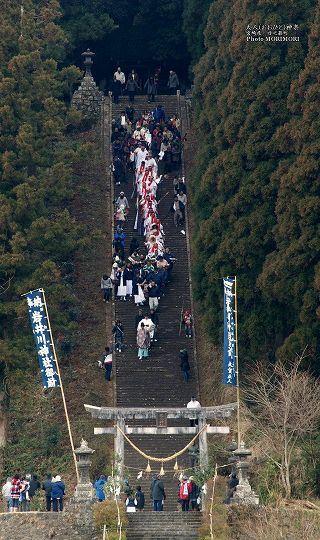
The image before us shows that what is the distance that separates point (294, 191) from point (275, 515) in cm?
1326

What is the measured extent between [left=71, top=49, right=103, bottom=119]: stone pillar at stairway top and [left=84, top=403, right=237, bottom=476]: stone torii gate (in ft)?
73.9

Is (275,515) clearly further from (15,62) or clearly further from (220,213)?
(15,62)

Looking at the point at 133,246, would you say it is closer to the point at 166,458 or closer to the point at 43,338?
the point at 43,338

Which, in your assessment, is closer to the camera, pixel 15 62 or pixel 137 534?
pixel 137 534

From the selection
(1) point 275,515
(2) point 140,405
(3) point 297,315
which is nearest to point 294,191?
(3) point 297,315

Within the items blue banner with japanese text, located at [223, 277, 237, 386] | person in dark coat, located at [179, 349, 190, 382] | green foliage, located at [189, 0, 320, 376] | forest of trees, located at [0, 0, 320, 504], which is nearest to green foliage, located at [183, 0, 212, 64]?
forest of trees, located at [0, 0, 320, 504]

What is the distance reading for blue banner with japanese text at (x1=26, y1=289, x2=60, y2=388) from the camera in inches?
2670

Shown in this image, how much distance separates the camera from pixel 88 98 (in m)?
88.2

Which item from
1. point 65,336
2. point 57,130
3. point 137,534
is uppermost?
point 57,130

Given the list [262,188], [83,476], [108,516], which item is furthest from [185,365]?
[108,516]

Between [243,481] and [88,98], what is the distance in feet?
95.4

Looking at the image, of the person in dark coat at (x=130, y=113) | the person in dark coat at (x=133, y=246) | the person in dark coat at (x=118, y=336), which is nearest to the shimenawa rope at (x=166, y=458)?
the person in dark coat at (x=118, y=336)

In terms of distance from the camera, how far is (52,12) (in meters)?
84.1

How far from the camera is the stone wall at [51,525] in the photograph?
6056 centimetres
